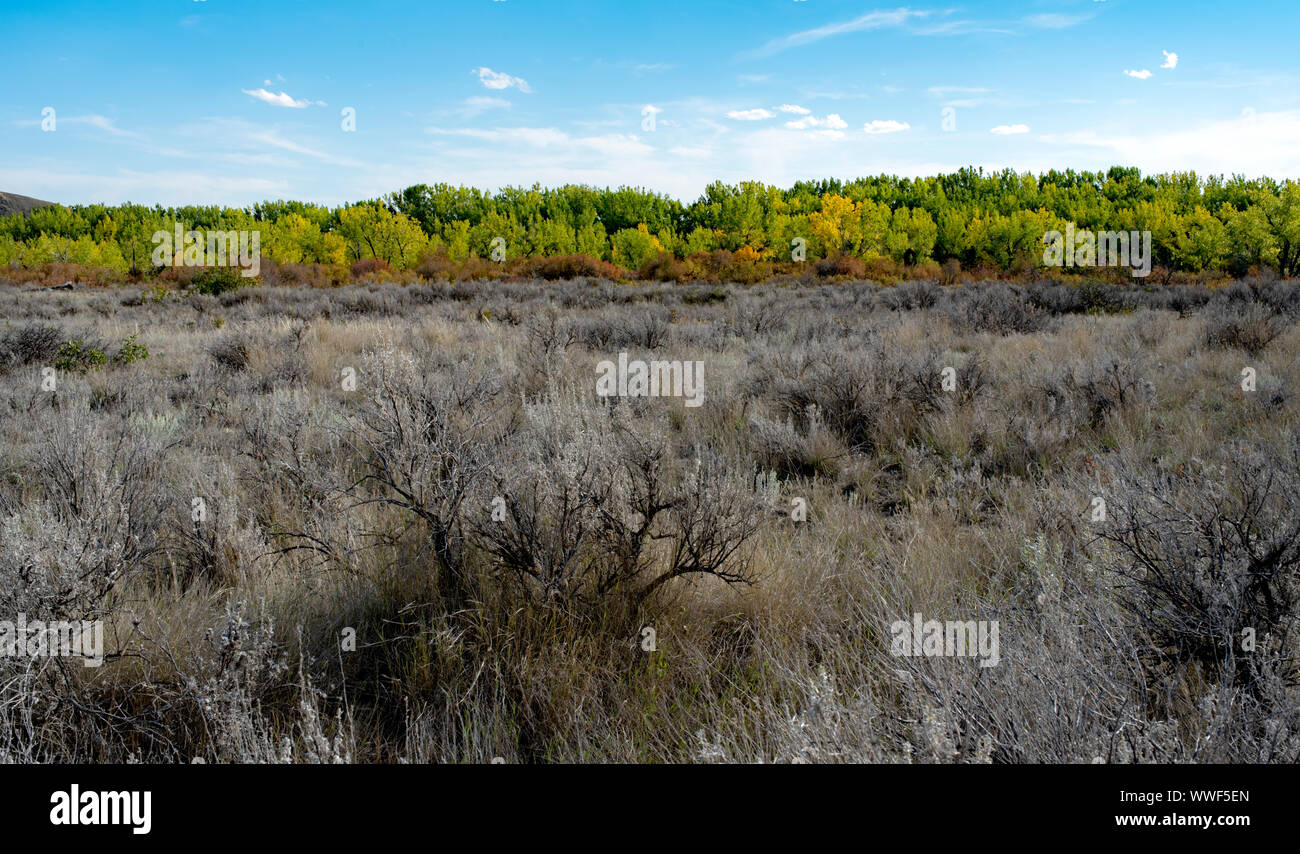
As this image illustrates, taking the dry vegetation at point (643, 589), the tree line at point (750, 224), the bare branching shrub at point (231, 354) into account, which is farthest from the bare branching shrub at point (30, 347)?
the tree line at point (750, 224)

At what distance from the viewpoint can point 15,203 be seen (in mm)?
145125

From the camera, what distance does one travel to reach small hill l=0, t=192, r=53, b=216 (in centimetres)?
13450

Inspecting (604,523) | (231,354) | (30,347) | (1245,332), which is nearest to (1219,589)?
(604,523)

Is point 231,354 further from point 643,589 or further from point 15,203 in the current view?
point 15,203

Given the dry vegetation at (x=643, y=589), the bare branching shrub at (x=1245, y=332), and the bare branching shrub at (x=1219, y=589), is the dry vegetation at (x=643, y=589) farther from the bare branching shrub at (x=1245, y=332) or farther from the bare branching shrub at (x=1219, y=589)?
the bare branching shrub at (x=1245, y=332)

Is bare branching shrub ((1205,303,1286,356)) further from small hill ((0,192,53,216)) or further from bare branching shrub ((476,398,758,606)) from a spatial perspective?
small hill ((0,192,53,216))

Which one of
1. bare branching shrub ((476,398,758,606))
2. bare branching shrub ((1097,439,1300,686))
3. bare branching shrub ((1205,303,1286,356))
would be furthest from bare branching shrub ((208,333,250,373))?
bare branching shrub ((1205,303,1286,356))

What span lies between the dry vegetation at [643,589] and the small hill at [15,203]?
180 meters

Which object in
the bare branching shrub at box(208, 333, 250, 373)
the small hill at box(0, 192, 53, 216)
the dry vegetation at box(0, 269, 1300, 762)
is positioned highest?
the small hill at box(0, 192, 53, 216)

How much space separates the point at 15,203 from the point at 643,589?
682ft

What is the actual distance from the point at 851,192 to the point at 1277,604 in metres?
98.6

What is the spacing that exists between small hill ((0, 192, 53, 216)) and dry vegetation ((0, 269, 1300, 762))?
180047mm

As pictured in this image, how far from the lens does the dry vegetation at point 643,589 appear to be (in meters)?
1.84
